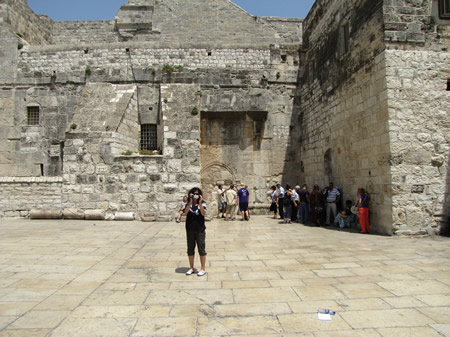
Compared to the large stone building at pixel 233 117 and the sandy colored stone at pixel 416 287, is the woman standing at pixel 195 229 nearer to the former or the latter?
the sandy colored stone at pixel 416 287

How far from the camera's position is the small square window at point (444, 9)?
3183mm

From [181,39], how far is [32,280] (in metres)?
15.7

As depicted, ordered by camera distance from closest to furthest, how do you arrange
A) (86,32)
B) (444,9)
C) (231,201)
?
(444,9), (231,201), (86,32)

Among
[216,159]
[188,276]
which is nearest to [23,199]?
[216,159]

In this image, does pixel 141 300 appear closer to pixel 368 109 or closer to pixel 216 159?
Result: pixel 368 109

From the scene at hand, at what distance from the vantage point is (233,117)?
12945mm

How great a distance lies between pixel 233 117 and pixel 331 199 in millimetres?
5336

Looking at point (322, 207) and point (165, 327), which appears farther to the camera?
point (322, 207)

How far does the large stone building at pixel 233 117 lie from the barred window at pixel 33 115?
0.04m

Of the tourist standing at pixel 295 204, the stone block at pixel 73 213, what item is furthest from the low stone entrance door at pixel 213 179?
the stone block at pixel 73 213

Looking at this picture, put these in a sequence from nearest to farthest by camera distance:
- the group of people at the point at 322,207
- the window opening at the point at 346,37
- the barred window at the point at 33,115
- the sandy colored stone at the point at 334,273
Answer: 1. the sandy colored stone at the point at 334,273
2. the group of people at the point at 322,207
3. the window opening at the point at 346,37
4. the barred window at the point at 33,115

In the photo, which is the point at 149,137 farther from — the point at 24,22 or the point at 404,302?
the point at 404,302

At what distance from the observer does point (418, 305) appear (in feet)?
11.3

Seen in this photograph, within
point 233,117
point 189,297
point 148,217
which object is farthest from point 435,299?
point 233,117
